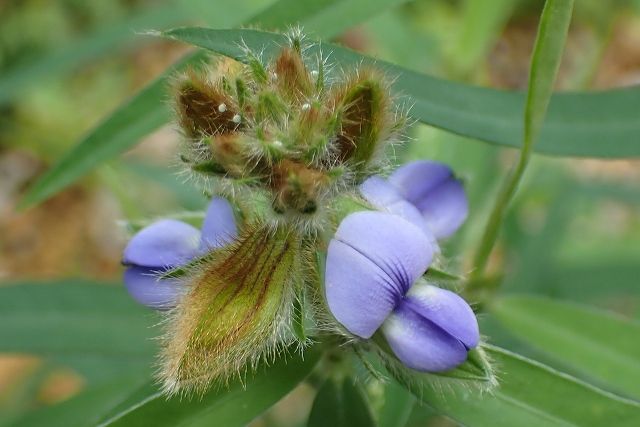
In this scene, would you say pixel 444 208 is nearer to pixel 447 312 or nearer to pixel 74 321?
pixel 447 312

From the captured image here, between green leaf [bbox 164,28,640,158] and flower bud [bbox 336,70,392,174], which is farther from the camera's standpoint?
green leaf [bbox 164,28,640,158]

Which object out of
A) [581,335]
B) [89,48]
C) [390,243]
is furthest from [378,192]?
[89,48]

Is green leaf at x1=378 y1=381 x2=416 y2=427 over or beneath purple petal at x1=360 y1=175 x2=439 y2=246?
beneath

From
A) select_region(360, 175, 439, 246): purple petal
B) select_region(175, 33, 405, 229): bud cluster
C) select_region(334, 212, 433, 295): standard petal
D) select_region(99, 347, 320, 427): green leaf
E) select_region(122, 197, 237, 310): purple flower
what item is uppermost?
select_region(175, 33, 405, 229): bud cluster

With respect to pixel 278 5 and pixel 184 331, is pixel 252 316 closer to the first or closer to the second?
pixel 184 331

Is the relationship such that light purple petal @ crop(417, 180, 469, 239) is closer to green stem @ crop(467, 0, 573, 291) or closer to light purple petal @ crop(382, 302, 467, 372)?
green stem @ crop(467, 0, 573, 291)

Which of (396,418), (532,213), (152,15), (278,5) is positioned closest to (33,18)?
(152,15)

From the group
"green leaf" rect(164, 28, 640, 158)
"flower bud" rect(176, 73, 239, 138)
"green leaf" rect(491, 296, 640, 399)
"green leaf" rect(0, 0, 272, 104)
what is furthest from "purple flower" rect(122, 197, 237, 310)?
"green leaf" rect(0, 0, 272, 104)
